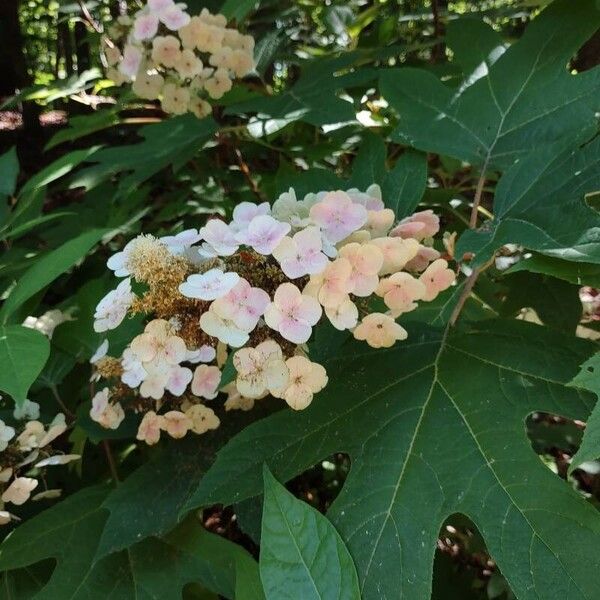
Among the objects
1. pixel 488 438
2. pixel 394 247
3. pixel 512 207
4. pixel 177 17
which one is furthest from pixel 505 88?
pixel 177 17

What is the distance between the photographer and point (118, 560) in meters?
1.30

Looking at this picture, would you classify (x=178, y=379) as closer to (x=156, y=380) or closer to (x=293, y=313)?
(x=156, y=380)

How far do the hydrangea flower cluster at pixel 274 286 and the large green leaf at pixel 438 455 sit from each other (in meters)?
0.12

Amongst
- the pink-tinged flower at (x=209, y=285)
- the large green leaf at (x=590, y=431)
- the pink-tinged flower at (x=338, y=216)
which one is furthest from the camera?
the pink-tinged flower at (x=338, y=216)

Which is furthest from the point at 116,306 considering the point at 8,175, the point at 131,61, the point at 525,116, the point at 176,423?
the point at 131,61

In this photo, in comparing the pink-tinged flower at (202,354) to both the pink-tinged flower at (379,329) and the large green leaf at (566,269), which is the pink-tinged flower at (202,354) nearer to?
the pink-tinged flower at (379,329)

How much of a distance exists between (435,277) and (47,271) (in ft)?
2.20

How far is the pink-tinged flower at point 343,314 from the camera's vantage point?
0.97 metres

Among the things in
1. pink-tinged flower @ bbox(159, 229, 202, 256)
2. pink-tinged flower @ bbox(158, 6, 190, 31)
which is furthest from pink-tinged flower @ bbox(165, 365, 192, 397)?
pink-tinged flower @ bbox(158, 6, 190, 31)

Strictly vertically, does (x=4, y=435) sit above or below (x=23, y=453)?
above

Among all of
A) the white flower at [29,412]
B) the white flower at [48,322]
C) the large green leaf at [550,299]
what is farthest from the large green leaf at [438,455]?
the white flower at [48,322]

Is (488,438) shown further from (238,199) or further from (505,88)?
(238,199)

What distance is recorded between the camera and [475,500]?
0.96 meters

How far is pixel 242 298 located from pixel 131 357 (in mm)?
283
